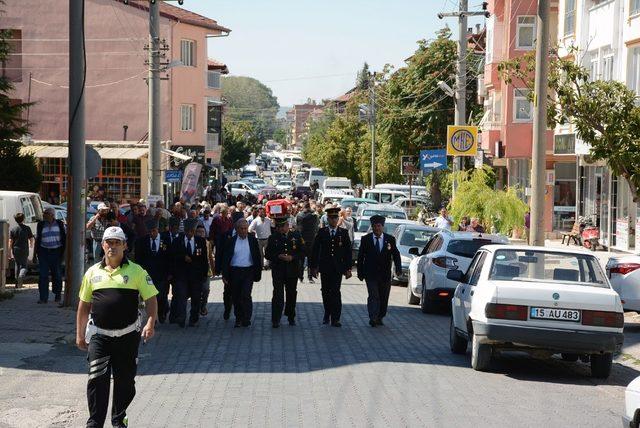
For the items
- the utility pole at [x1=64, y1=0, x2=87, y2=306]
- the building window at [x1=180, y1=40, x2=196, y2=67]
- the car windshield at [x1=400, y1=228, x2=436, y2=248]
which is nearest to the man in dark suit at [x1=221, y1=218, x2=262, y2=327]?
the utility pole at [x1=64, y1=0, x2=87, y2=306]

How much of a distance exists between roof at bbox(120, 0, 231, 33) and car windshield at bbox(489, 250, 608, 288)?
46.1 metres

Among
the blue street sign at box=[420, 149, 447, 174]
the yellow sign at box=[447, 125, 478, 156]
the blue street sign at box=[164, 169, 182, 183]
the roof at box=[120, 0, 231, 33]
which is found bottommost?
the blue street sign at box=[164, 169, 182, 183]

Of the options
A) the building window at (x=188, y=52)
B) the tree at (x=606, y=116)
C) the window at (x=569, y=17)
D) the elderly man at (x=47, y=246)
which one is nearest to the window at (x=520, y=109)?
the window at (x=569, y=17)

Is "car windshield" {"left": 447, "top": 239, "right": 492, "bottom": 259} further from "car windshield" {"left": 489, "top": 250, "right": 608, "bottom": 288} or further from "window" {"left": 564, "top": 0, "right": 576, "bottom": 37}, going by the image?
"window" {"left": 564, "top": 0, "right": 576, "bottom": 37}

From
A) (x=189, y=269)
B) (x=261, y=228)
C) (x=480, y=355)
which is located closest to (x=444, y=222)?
(x=261, y=228)

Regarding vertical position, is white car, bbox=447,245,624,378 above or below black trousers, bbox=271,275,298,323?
above

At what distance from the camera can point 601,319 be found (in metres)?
12.4

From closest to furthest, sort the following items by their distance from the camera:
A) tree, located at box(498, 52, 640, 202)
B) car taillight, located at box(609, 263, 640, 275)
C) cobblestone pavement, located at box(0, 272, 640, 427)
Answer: cobblestone pavement, located at box(0, 272, 640, 427)
car taillight, located at box(609, 263, 640, 275)
tree, located at box(498, 52, 640, 202)

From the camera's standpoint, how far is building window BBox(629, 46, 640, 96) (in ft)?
106

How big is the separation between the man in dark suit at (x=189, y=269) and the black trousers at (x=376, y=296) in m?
2.62

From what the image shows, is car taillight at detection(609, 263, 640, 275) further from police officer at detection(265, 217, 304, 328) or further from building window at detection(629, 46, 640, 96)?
building window at detection(629, 46, 640, 96)

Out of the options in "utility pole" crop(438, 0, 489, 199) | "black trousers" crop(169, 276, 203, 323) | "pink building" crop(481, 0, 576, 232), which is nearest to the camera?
"black trousers" crop(169, 276, 203, 323)

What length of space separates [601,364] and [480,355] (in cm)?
140

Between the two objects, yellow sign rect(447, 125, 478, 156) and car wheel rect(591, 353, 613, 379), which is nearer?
car wheel rect(591, 353, 613, 379)
